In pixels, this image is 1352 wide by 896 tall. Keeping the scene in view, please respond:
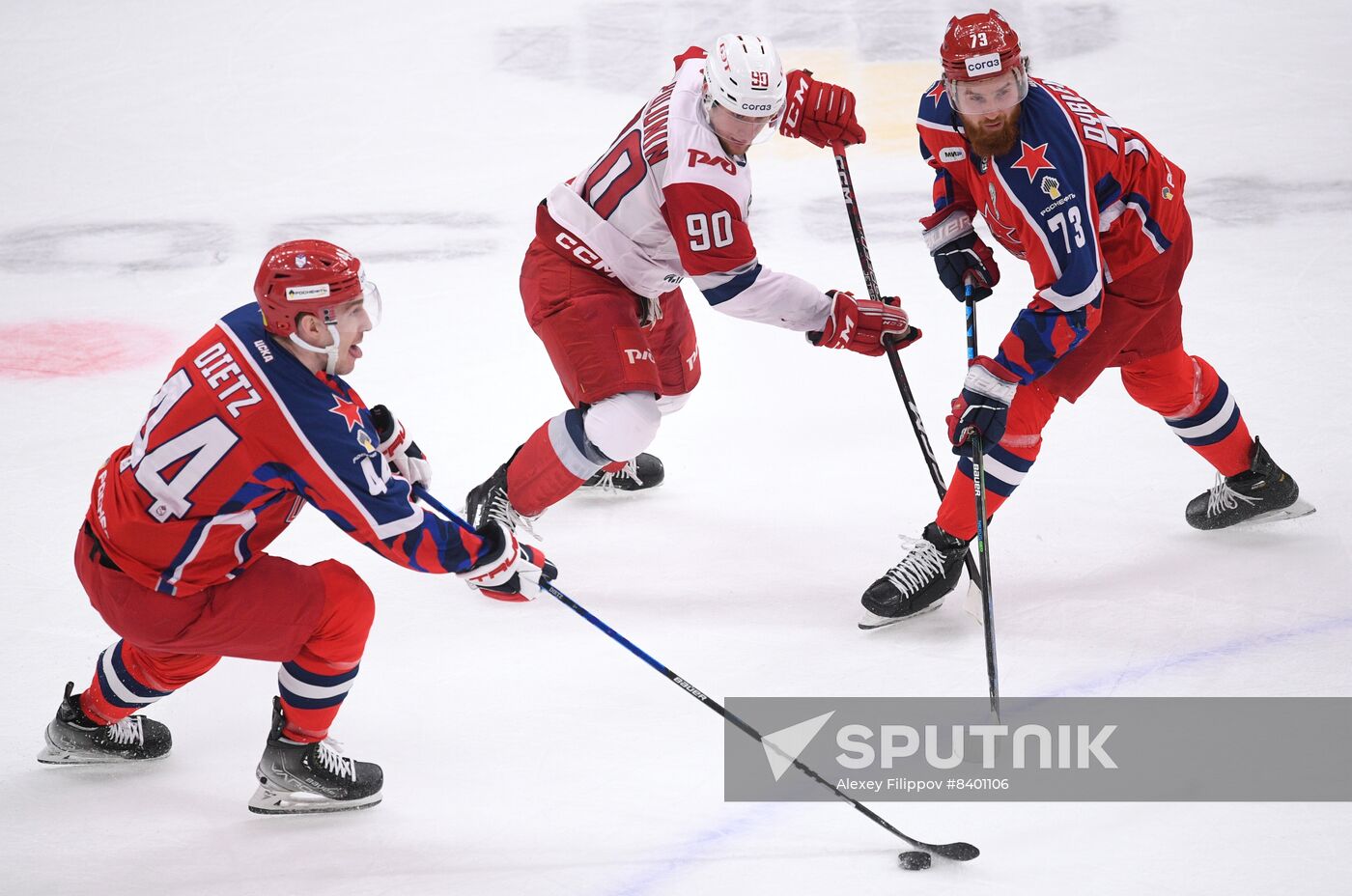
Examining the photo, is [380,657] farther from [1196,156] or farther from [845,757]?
[1196,156]

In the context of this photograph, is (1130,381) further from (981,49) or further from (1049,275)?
(981,49)

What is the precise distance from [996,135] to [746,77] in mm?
551

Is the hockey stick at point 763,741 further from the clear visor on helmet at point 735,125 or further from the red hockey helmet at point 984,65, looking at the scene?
the red hockey helmet at point 984,65

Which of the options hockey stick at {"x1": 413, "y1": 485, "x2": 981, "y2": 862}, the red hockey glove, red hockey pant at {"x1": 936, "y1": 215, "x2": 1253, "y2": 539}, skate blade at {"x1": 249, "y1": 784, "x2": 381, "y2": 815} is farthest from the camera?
Answer: the red hockey glove

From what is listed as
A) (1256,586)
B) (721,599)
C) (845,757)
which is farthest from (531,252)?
(1256,586)

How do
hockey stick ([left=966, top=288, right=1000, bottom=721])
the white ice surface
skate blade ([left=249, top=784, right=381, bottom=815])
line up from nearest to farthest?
the white ice surface, skate blade ([left=249, top=784, right=381, bottom=815]), hockey stick ([left=966, top=288, right=1000, bottom=721])

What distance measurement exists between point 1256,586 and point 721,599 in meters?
1.29

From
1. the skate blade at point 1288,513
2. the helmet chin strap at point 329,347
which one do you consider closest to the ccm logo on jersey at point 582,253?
the helmet chin strap at point 329,347

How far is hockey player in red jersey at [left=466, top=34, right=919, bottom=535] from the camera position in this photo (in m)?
3.07

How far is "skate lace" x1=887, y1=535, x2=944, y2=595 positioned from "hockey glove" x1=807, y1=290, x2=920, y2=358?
18.8 inches

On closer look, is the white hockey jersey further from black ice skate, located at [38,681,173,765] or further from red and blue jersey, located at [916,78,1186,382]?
black ice skate, located at [38,681,173,765]

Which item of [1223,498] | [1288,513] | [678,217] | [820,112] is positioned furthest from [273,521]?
[1288,513]

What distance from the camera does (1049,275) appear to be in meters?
2.98

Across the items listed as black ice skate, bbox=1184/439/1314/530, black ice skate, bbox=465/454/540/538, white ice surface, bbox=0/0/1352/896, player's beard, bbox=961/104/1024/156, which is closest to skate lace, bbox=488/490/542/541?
black ice skate, bbox=465/454/540/538
